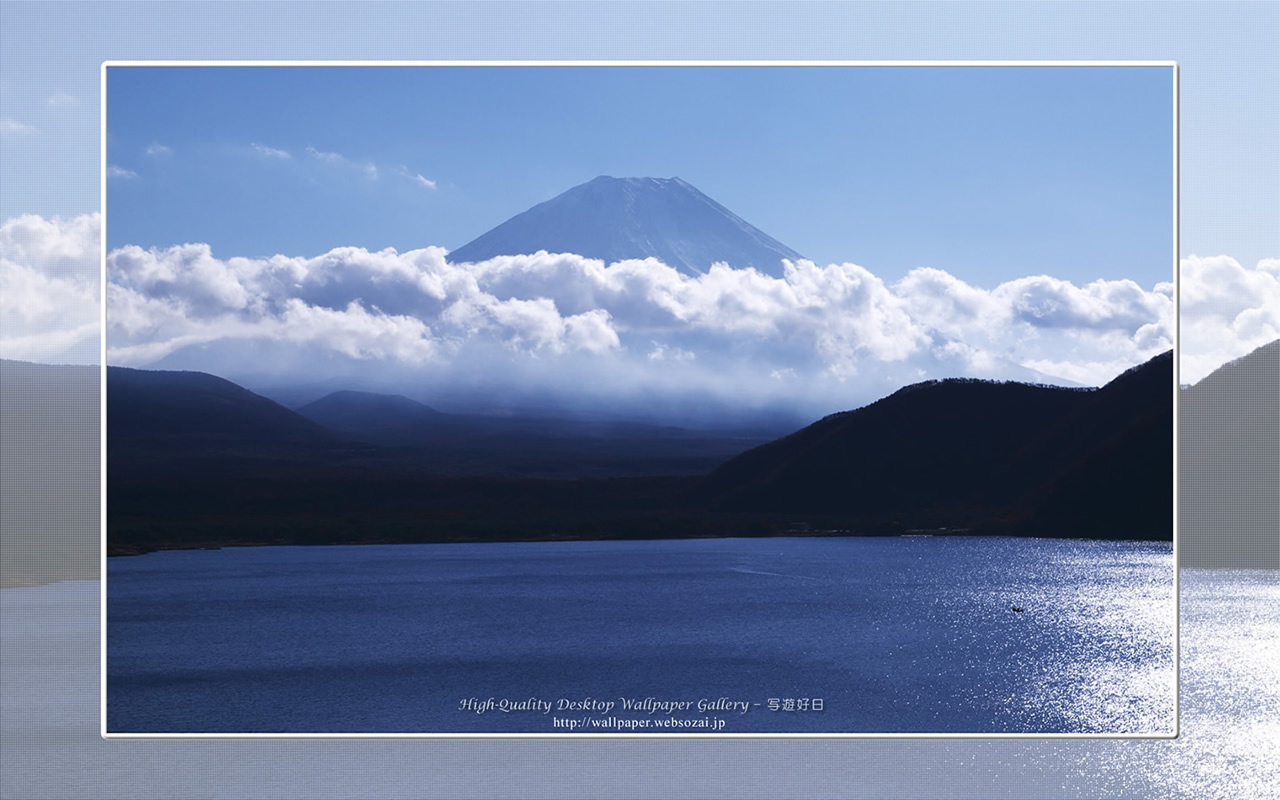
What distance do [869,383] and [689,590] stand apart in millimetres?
2994

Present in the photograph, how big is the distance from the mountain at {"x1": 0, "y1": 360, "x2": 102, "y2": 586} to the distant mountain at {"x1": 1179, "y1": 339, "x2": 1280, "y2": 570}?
1333cm

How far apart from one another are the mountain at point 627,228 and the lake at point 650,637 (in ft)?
8.11

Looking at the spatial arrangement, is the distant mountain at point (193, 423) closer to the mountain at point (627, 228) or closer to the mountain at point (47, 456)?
the mountain at point (47, 456)

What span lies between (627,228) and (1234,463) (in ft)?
51.2

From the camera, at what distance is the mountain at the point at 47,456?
44.3ft

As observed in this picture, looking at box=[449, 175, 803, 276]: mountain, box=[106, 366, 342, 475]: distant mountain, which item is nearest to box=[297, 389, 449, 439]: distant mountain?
box=[106, 366, 342, 475]: distant mountain

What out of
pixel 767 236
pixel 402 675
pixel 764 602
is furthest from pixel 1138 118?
pixel 402 675

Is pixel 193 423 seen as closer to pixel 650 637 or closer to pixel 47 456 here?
pixel 650 637

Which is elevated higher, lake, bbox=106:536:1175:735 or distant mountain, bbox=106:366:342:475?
distant mountain, bbox=106:366:342:475

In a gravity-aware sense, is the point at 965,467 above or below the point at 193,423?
below

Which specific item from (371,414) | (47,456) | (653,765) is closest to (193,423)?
(371,414)

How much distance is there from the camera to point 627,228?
939cm

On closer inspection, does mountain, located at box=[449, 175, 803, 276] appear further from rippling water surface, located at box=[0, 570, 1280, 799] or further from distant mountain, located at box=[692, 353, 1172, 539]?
rippling water surface, located at box=[0, 570, 1280, 799]

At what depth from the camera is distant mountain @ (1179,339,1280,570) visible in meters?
16.6
